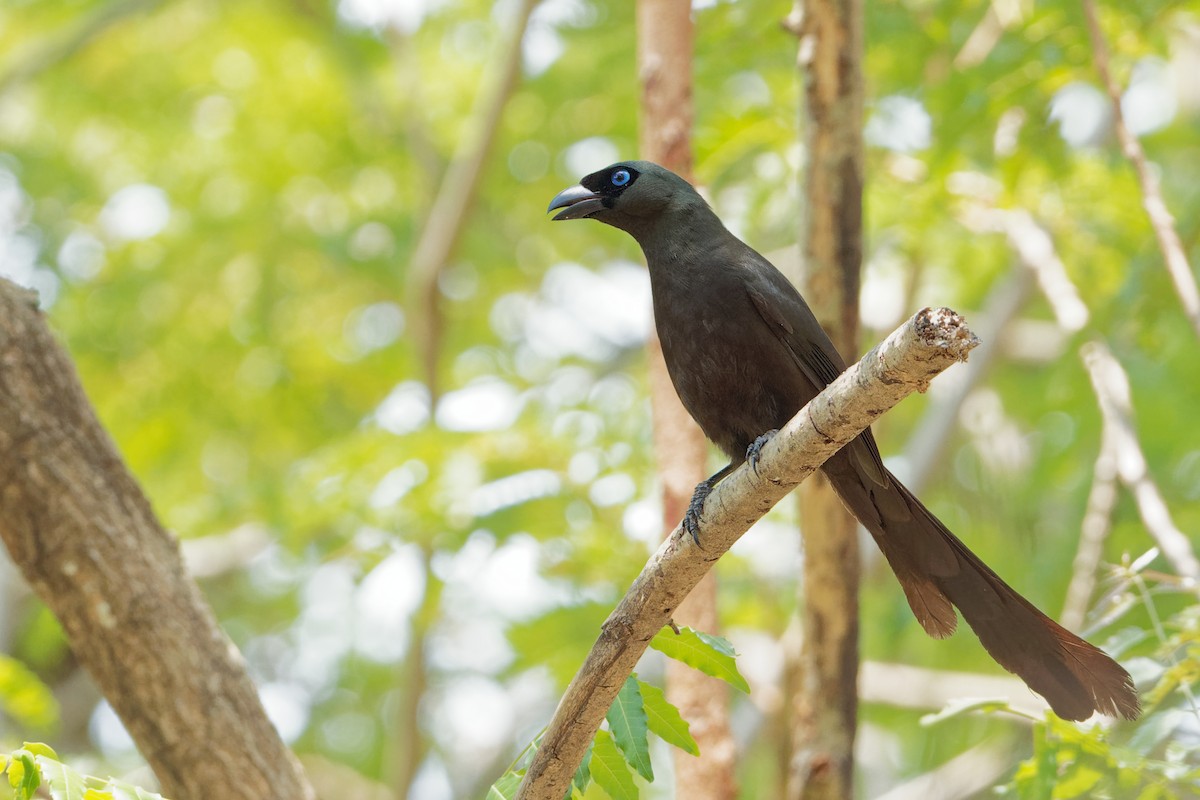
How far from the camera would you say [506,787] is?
287cm

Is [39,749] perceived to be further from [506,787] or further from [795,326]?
[795,326]

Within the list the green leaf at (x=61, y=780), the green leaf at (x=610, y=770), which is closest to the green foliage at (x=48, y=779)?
the green leaf at (x=61, y=780)

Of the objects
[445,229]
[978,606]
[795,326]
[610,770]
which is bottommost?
[610,770]

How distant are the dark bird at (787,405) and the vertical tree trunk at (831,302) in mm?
345

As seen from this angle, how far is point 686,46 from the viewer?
4.93 metres

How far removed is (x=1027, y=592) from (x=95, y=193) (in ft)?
23.8

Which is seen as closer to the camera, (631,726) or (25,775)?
(25,775)

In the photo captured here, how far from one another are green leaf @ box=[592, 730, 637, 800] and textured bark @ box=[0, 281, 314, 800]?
129 cm

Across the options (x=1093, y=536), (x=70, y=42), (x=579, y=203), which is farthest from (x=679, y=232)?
(x=70, y=42)

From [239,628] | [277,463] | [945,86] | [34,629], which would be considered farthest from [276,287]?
[945,86]

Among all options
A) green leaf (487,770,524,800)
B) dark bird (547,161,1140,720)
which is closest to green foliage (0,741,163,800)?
green leaf (487,770,524,800)

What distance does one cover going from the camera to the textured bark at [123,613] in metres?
3.67

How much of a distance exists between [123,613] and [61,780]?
4.40 ft

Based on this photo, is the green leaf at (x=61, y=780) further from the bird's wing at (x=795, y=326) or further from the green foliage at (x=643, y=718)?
the bird's wing at (x=795, y=326)
